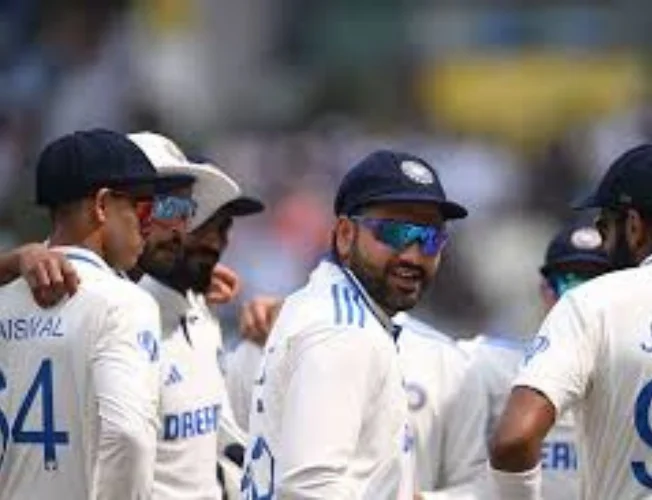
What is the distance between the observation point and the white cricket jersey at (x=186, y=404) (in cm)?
902

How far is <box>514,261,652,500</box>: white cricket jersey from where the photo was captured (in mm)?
7602

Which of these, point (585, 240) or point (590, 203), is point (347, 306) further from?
point (585, 240)

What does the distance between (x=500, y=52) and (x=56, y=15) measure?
14.6ft

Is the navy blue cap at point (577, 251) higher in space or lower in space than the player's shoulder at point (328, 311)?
lower

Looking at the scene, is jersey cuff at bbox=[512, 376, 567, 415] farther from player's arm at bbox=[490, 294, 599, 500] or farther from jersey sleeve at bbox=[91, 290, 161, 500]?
jersey sleeve at bbox=[91, 290, 161, 500]

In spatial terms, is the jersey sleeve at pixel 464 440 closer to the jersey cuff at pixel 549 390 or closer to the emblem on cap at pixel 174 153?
the emblem on cap at pixel 174 153

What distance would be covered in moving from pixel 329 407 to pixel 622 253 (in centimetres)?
106

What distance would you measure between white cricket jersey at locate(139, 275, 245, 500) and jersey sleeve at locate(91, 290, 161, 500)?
2.98 feet

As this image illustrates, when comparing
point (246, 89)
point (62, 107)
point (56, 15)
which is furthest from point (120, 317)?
point (246, 89)

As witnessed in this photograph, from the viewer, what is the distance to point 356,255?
323 inches

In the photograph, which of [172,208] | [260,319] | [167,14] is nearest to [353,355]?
[172,208]

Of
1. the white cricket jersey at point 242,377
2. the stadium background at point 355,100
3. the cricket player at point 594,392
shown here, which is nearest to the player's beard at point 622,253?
the cricket player at point 594,392

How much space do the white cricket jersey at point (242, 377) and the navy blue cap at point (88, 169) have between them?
5.86 ft

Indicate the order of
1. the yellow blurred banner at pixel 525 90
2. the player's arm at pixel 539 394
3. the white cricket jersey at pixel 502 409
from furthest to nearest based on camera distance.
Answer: the yellow blurred banner at pixel 525 90
the white cricket jersey at pixel 502 409
the player's arm at pixel 539 394
